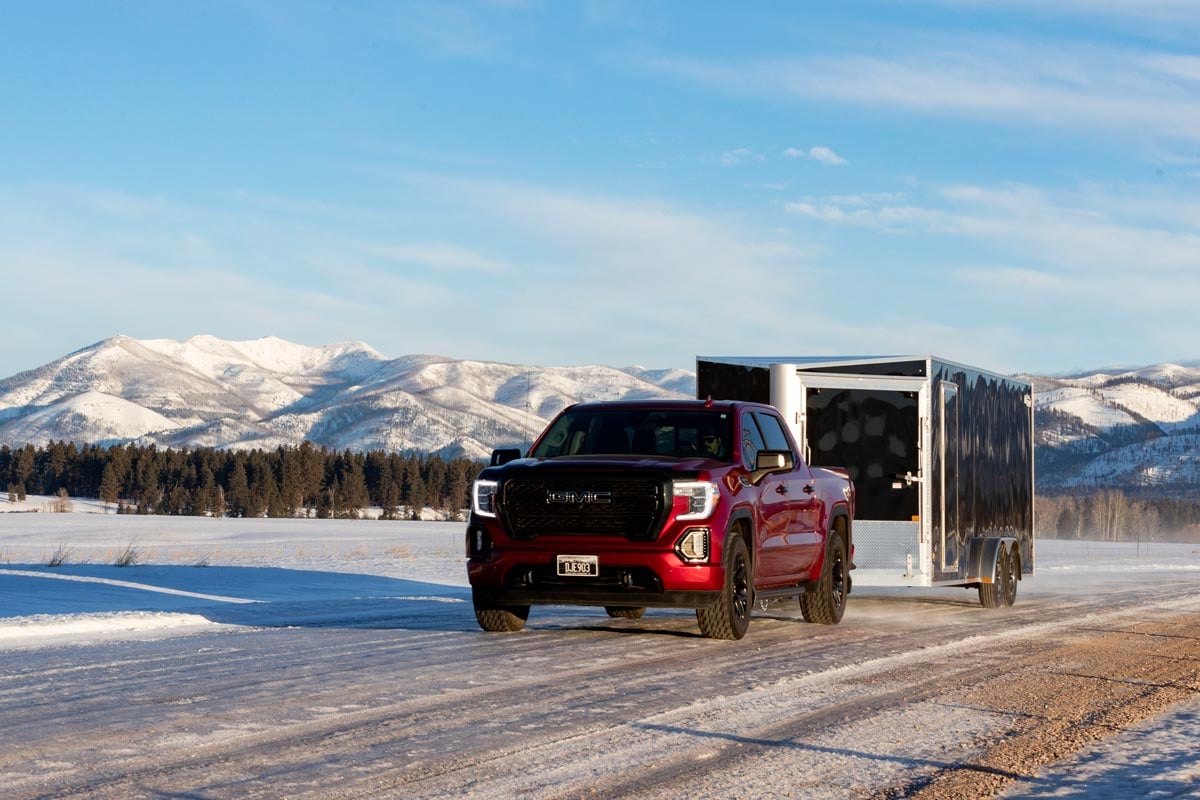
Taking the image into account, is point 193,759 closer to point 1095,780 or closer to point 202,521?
point 1095,780

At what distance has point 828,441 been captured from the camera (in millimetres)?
17719

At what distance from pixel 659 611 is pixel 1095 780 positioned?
36.3ft

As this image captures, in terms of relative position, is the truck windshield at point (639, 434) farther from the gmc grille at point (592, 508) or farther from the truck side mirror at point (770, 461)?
the gmc grille at point (592, 508)

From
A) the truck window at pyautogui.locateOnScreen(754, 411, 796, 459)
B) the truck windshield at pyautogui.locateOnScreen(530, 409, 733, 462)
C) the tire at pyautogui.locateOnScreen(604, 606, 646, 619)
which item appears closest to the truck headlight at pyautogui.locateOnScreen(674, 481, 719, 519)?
the truck windshield at pyautogui.locateOnScreen(530, 409, 733, 462)

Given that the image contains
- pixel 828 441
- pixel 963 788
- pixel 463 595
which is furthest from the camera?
pixel 463 595

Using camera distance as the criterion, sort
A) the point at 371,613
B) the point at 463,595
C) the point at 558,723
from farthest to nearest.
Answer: the point at 463,595
the point at 371,613
the point at 558,723

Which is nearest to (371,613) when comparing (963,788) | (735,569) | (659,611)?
(659,611)

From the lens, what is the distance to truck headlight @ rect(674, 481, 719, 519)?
41.8 feet

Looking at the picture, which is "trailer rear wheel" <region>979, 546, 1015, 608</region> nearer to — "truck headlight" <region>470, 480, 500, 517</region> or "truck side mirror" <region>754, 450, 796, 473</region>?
"truck side mirror" <region>754, 450, 796, 473</region>

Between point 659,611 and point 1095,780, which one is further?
point 659,611

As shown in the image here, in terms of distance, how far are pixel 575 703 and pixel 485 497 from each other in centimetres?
437

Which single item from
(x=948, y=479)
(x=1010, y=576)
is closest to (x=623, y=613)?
(x=948, y=479)

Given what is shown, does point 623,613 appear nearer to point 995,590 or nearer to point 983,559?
point 983,559

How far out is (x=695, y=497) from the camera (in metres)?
12.8
